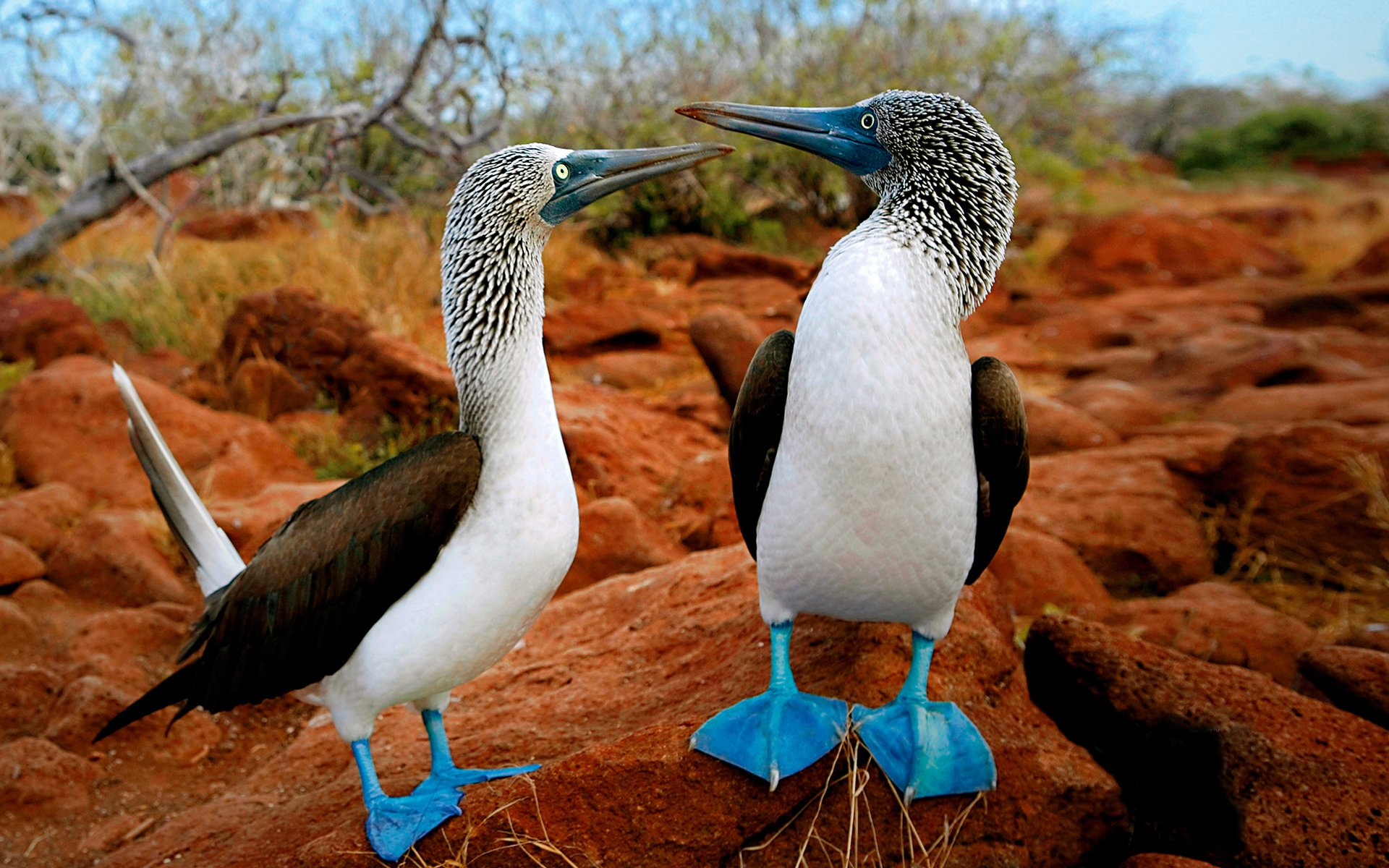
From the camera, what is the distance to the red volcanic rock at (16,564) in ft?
16.0

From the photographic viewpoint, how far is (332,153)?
7.24 meters

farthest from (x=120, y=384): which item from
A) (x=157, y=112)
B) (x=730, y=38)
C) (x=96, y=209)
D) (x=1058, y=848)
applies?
(x=730, y=38)

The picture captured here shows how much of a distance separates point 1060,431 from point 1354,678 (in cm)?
381

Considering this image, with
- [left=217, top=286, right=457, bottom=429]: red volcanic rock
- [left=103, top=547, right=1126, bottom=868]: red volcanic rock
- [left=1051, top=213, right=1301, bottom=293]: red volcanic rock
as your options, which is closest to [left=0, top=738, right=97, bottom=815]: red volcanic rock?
[left=103, top=547, right=1126, bottom=868]: red volcanic rock

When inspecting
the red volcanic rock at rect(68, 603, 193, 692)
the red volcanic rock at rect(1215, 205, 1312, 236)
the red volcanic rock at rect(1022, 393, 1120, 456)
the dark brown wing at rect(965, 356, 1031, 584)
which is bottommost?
the red volcanic rock at rect(1215, 205, 1312, 236)

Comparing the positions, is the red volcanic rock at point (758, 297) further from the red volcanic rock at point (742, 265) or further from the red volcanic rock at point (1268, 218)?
the red volcanic rock at point (1268, 218)

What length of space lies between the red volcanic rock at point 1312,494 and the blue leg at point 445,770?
14.5 ft

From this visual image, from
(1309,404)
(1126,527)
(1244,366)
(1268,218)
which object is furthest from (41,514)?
(1268,218)

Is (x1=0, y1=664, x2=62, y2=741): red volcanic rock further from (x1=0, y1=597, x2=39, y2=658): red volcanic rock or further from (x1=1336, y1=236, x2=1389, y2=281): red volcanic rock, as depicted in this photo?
(x1=1336, y1=236, x2=1389, y2=281): red volcanic rock

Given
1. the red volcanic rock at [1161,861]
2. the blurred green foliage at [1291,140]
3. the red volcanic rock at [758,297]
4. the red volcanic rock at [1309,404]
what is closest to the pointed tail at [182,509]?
the red volcanic rock at [1161,861]

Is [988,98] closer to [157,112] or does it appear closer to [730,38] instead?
[730,38]

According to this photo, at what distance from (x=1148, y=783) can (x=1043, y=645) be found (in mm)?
501

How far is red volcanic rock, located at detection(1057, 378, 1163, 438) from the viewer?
7387mm

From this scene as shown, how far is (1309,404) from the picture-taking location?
6934mm
